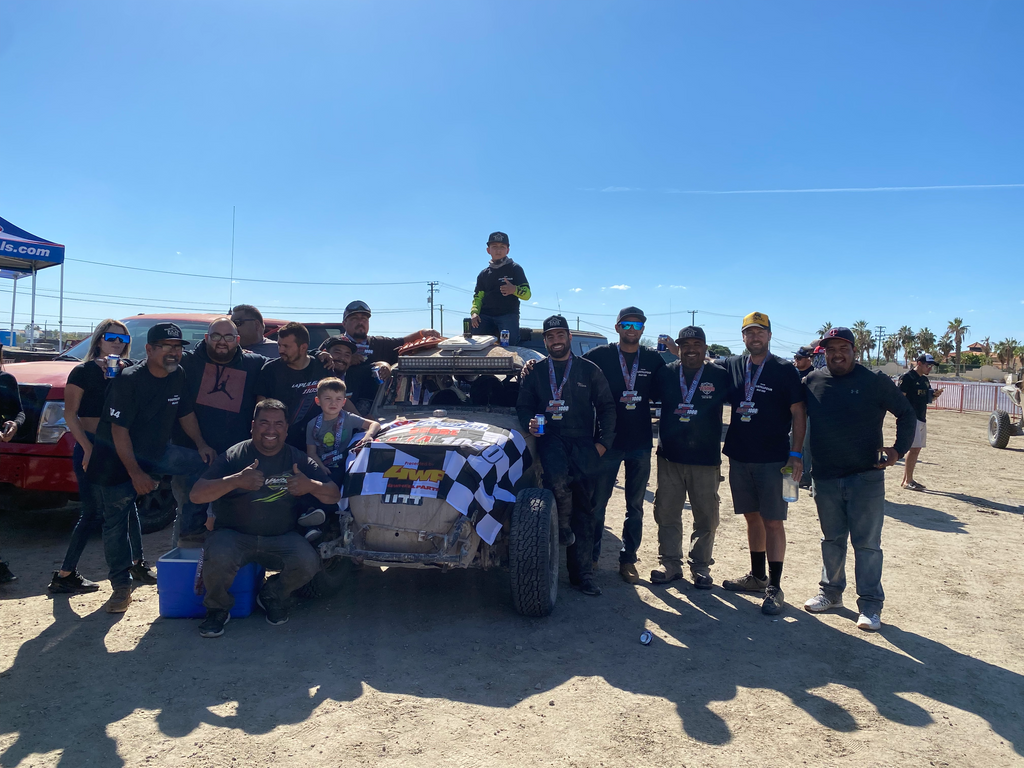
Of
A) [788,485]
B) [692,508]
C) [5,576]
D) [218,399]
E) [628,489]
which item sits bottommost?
[5,576]

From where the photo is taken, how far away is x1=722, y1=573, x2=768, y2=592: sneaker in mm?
5355

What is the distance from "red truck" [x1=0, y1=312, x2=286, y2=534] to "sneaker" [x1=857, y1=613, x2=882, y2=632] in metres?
6.31

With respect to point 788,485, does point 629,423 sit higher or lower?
higher

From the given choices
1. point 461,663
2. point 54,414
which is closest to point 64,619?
point 54,414

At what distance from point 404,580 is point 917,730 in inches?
144

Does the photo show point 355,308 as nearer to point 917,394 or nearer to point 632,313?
point 632,313

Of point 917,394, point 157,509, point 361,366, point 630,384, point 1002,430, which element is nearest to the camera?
point 630,384

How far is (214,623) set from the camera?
4258 millimetres

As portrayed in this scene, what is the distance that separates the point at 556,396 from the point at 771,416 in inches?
67.7

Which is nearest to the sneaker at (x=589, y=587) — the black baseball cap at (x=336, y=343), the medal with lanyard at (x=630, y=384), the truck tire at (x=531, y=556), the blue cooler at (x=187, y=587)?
the truck tire at (x=531, y=556)

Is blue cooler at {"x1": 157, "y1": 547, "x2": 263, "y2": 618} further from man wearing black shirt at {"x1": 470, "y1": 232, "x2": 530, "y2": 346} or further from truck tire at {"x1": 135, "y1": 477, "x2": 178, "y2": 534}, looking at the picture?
man wearing black shirt at {"x1": 470, "y1": 232, "x2": 530, "y2": 346}

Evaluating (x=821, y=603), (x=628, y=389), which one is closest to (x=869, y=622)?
(x=821, y=603)

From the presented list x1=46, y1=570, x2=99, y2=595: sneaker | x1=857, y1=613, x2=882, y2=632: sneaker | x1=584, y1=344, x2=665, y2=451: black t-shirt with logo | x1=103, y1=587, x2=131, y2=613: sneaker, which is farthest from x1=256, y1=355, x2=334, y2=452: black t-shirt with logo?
x1=857, y1=613, x2=882, y2=632: sneaker

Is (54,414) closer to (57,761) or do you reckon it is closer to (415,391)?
(415,391)
